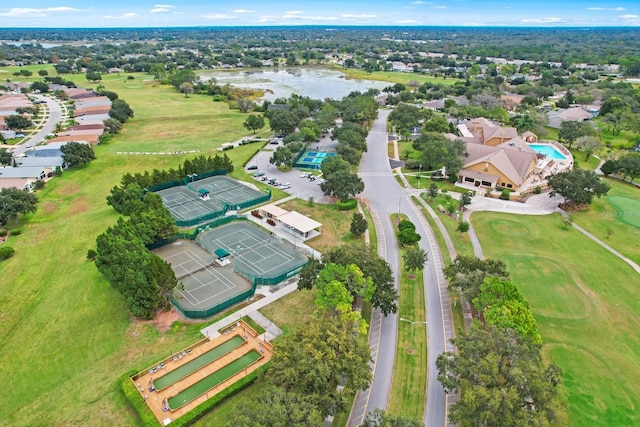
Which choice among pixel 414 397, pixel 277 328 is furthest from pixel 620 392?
pixel 277 328

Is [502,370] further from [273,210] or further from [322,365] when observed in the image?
[273,210]

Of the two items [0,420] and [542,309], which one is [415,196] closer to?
[542,309]

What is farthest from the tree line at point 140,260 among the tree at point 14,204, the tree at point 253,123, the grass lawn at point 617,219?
the grass lawn at point 617,219

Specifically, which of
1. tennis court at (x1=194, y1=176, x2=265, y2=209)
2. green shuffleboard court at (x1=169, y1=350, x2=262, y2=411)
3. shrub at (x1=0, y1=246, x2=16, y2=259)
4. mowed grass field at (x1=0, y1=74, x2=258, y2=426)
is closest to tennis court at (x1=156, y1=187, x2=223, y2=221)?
tennis court at (x1=194, y1=176, x2=265, y2=209)

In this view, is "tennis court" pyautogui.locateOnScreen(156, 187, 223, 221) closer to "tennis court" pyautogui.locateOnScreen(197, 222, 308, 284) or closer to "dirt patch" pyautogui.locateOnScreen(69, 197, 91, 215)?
"tennis court" pyautogui.locateOnScreen(197, 222, 308, 284)

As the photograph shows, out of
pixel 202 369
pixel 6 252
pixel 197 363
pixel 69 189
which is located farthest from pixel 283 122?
pixel 202 369
